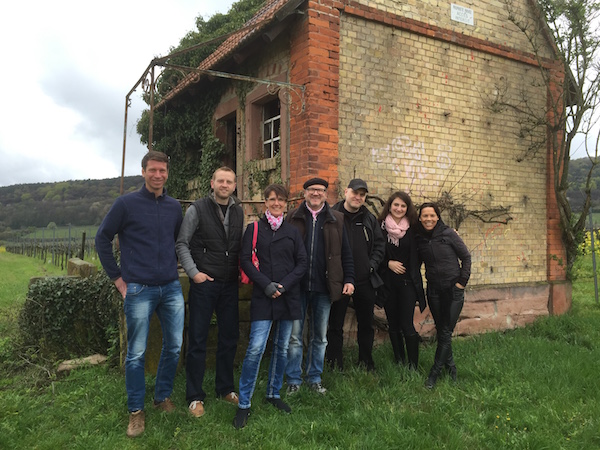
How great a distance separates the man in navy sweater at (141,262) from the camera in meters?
3.40

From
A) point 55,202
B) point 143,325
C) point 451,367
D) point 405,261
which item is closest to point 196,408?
point 143,325

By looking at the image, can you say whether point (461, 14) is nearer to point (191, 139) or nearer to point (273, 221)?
point (273, 221)

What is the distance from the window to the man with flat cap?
113 inches

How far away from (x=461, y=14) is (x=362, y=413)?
6189mm

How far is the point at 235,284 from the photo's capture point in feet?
12.8

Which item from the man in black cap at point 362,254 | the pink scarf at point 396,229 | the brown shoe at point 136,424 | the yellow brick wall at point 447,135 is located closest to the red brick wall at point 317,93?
the yellow brick wall at point 447,135

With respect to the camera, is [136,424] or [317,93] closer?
[136,424]

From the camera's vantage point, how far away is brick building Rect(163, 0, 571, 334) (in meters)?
5.58

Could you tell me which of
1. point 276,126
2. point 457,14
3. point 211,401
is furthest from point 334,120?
point 211,401

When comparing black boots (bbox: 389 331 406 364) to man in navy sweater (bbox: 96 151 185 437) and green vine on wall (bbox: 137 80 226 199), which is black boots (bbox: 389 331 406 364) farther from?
green vine on wall (bbox: 137 80 226 199)

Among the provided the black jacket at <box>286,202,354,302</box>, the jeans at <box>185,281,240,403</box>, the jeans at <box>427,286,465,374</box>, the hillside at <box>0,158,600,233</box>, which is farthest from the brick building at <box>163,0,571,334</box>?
the hillside at <box>0,158,600,233</box>

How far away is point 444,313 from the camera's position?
174 inches

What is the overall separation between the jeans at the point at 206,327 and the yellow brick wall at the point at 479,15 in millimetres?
4423

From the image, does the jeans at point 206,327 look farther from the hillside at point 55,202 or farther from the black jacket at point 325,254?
the hillside at point 55,202
